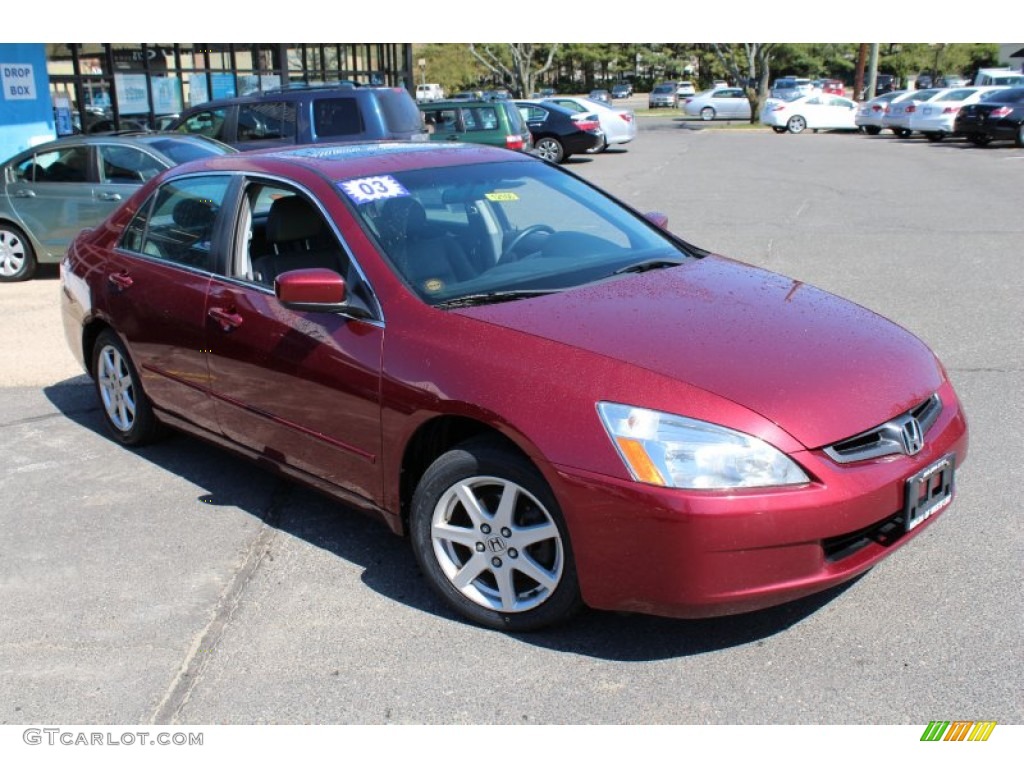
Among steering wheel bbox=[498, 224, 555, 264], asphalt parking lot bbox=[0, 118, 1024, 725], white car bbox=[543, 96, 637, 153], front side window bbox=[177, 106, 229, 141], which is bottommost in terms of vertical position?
white car bbox=[543, 96, 637, 153]

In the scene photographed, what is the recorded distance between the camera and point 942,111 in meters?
27.9

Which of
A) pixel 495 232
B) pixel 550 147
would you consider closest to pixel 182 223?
pixel 495 232

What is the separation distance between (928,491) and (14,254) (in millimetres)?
9943

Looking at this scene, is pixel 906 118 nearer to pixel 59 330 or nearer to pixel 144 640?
pixel 59 330

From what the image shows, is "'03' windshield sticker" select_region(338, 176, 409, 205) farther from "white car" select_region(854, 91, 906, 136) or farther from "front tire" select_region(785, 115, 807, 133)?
"front tire" select_region(785, 115, 807, 133)

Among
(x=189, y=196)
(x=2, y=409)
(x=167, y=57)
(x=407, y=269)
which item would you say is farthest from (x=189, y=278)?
(x=167, y=57)

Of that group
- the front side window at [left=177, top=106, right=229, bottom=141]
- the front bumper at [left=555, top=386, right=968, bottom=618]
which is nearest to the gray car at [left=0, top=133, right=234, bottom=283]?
the front side window at [left=177, top=106, right=229, bottom=141]

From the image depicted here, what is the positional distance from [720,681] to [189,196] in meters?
3.36

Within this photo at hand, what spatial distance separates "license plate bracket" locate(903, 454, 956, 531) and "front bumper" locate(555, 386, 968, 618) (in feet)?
0.14

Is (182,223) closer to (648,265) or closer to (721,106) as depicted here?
(648,265)

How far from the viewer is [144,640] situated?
363 centimetres

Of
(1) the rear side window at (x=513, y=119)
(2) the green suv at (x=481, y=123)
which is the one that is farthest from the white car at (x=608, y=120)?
(2) the green suv at (x=481, y=123)

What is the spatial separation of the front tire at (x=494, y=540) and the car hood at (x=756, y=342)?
1.53 ft

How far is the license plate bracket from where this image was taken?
3.28 meters
